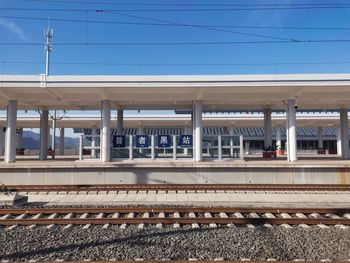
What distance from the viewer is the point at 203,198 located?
11453 millimetres

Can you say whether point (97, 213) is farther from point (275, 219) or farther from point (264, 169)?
point (264, 169)

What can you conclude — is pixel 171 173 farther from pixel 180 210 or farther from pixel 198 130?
pixel 180 210

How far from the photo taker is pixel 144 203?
34.9 ft

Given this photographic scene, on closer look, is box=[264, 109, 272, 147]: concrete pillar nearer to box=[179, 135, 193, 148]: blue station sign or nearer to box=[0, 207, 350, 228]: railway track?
box=[179, 135, 193, 148]: blue station sign

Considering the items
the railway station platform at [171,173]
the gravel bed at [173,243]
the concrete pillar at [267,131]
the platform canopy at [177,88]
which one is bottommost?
the gravel bed at [173,243]

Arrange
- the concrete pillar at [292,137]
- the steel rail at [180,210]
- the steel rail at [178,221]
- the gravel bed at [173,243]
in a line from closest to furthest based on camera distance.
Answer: the gravel bed at [173,243]
the steel rail at [178,221]
the steel rail at [180,210]
the concrete pillar at [292,137]

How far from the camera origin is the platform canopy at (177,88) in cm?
1766

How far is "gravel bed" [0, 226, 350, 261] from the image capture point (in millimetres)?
5820

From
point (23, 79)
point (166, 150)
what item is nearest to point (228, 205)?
point (166, 150)

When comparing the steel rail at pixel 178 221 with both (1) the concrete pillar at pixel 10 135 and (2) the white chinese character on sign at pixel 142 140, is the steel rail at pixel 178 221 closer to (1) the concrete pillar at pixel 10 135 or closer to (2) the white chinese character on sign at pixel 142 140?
(2) the white chinese character on sign at pixel 142 140

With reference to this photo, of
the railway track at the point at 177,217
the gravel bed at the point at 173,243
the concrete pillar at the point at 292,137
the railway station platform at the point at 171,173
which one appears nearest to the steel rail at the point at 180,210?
the railway track at the point at 177,217

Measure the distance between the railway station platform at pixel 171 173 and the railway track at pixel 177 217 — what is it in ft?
23.6

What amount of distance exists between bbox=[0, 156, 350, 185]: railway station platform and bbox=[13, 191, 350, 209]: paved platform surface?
3646mm

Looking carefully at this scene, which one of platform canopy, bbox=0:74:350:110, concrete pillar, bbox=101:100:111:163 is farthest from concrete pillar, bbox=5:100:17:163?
concrete pillar, bbox=101:100:111:163
